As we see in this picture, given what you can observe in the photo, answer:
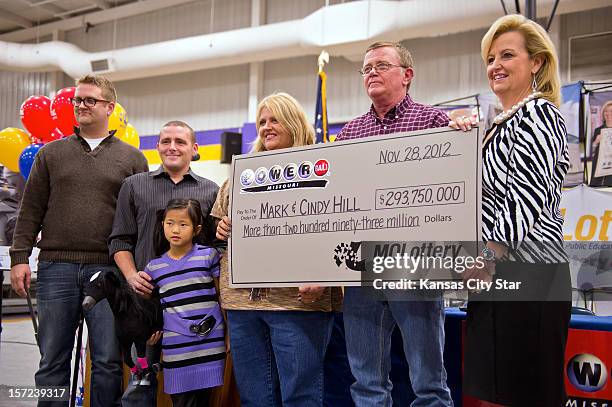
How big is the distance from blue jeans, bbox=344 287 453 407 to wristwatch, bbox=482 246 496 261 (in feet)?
0.90

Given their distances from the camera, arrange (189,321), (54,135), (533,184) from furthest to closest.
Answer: (54,135) < (189,321) < (533,184)

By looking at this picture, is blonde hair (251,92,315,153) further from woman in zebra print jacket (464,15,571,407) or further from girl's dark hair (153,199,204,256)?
woman in zebra print jacket (464,15,571,407)

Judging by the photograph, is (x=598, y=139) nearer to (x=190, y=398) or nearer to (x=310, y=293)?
(x=310, y=293)

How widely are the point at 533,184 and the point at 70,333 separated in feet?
7.51

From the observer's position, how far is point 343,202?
203 centimetres

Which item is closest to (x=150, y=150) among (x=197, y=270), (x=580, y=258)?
(x=580, y=258)

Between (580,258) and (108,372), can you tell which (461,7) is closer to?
(580,258)

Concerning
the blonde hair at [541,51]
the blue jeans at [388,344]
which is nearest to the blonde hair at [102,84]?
the blue jeans at [388,344]

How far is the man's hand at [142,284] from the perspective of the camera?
253 centimetres

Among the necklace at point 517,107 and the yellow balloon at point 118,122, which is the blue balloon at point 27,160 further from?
the necklace at point 517,107

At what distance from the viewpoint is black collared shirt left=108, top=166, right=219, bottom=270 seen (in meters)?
2.72

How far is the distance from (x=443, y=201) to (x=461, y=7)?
24.2 feet

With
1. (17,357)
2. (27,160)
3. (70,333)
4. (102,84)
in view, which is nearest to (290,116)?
(102,84)

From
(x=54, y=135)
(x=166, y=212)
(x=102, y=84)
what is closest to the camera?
(x=166, y=212)
